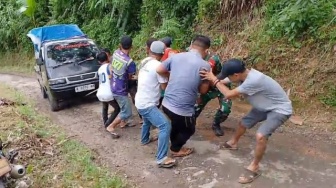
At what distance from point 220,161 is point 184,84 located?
4.26 ft

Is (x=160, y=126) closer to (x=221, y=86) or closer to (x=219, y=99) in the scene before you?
(x=221, y=86)

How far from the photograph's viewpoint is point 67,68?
9609 millimetres

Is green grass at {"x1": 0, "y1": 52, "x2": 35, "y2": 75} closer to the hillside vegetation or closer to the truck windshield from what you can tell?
the hillside vegetation

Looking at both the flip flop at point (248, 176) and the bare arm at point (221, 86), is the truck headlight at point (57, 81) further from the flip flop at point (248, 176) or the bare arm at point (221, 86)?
the flip flop at point (248, 176)

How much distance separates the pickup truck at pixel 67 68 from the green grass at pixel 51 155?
97 centimetres

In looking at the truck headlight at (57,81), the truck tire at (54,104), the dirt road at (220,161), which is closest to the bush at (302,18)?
the dirt road at (220,161)

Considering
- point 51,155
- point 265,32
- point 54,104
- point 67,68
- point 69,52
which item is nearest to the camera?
point 51,155

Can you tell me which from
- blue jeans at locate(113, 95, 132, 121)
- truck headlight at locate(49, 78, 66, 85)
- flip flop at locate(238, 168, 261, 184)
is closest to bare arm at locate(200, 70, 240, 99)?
flip flop at locate(238, 168, 261, 184)

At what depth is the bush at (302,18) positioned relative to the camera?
7.74 meters

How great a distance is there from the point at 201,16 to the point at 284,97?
A: 562 cm

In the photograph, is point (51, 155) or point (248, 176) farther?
point (51, 155)

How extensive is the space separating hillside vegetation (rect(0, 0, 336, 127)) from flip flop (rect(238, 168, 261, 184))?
234cm

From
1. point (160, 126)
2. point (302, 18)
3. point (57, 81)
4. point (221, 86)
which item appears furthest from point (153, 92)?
point (57, 81)

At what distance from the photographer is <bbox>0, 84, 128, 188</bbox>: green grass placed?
18.1 ft
